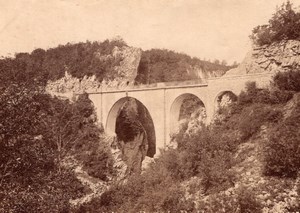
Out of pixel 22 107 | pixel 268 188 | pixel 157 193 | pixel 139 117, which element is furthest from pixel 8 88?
pixel 139 117

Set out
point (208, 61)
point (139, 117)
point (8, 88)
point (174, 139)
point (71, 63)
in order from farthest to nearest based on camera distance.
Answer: point (208, 61) → point (71, 63) → point (139, 117) → point (174, 139) → point (8, 88)

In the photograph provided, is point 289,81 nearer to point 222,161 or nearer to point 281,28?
point 281,28

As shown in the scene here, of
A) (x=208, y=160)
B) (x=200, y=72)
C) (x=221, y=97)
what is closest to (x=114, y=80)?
(x=221, y=97)

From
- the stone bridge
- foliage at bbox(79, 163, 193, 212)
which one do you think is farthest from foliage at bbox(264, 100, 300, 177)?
the stone bridge

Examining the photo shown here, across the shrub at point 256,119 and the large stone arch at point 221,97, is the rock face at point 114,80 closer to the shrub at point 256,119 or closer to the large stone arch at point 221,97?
the large stone arch at point 221,97

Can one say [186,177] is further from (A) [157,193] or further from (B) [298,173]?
(B) [298,173]
